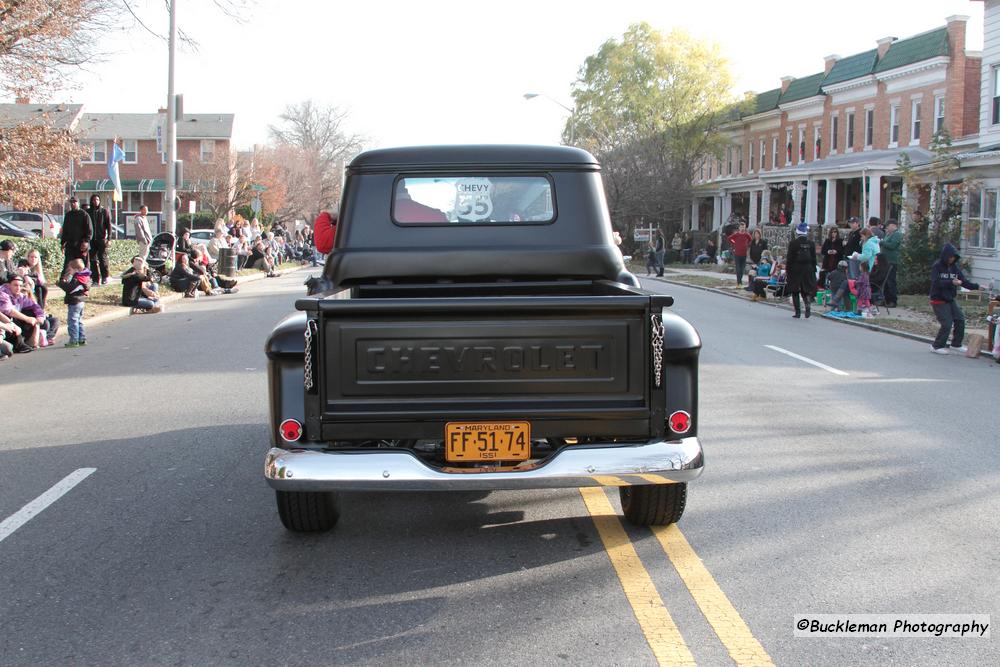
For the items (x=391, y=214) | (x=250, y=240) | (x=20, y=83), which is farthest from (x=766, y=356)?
(x=250, y=240)

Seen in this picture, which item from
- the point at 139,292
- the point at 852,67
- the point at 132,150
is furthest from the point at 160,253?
the point at 132,150

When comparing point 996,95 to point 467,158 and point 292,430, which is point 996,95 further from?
point 292,430

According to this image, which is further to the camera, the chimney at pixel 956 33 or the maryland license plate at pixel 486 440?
the chimney at pixel 956 33

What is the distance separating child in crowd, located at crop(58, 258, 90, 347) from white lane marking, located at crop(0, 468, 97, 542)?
7731 mm

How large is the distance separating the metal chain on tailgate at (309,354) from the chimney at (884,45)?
4201cm

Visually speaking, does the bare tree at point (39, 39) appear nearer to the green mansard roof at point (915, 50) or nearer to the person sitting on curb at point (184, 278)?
the person sitting on curb at point (184, 278)

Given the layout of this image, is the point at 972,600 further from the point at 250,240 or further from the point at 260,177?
the point at 260,177

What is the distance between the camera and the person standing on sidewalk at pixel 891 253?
72.9 feet

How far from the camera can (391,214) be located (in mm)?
6875

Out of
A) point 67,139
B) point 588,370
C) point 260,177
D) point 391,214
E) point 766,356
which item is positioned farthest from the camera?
point 260,177

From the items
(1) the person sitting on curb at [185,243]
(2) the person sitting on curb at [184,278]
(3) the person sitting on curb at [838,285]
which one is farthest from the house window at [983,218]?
(1) the person sitting on curb at [185,243]

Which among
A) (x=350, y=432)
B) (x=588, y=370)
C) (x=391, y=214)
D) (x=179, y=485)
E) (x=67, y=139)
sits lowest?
(x=179, y=485)

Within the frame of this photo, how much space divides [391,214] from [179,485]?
2.25 m

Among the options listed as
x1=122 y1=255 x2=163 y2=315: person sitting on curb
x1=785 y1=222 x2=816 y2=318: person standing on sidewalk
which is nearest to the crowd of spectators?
x1=122 y1=255 x2=163 y2=315: person sitting on curb
